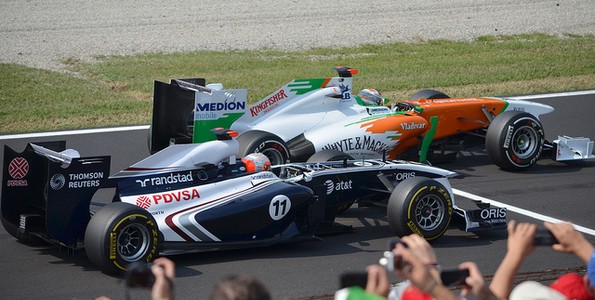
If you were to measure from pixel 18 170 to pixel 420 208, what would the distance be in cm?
417

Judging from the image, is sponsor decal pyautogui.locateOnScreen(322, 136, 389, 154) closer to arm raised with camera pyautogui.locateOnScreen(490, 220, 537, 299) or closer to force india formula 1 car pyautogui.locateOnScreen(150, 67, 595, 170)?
force india formula 1 car pyautogui.locateOnScreen(150, 67, 595, 170)

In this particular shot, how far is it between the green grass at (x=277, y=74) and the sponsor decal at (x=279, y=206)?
7.64 meters

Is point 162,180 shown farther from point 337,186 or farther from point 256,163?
point 337,186

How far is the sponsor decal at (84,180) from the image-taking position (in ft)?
31.2

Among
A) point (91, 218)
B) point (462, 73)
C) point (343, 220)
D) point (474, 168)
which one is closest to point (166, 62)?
point (462, 73)

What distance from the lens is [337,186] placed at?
10742 mm

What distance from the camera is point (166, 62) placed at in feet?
75.7

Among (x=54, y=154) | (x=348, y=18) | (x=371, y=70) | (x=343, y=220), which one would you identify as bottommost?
(x=343, y=220)

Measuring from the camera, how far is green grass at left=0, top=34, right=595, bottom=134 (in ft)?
59.8

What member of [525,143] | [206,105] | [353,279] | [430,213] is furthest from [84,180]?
[525,143]

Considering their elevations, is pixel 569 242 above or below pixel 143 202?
above

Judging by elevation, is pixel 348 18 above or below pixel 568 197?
above

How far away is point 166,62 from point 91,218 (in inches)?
547

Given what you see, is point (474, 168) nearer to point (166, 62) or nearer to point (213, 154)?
point (213, 154)
